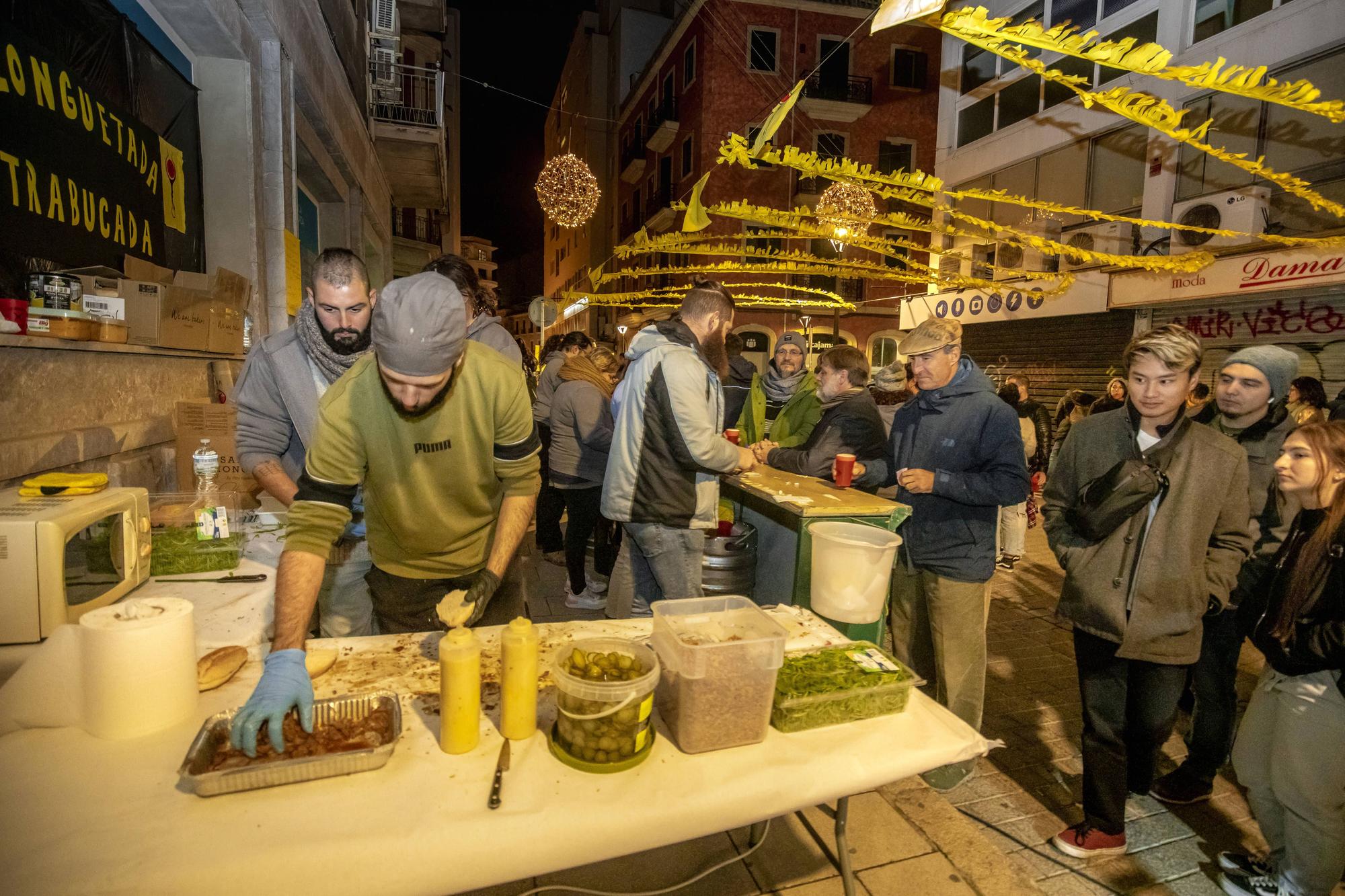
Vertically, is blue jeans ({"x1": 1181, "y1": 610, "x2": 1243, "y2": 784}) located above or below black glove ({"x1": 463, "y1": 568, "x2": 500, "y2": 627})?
below

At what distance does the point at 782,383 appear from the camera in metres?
5.92

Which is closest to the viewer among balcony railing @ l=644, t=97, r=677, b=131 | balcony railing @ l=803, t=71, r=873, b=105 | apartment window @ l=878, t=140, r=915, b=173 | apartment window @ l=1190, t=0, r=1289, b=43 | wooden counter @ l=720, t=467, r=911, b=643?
wooden counter @ l=720, t=467, r=911, b=643

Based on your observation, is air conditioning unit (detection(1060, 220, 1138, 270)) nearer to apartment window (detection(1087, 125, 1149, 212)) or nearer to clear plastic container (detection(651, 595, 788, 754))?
apartment window (detection(1087, 125, 1149, 212))

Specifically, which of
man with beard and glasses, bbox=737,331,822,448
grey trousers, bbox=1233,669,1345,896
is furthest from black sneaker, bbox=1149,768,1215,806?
man with beard and glasses, bbox=737,331,822,448

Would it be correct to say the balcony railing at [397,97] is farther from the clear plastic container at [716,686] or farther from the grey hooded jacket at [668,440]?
the clear plastic container at [716,686]

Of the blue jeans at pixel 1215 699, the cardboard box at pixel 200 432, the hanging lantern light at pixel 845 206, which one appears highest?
the hanging lantern light at pixel 845 206

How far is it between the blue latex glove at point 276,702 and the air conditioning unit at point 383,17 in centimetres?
1341

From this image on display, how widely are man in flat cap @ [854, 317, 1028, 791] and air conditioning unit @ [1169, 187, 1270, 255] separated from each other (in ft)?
34.0

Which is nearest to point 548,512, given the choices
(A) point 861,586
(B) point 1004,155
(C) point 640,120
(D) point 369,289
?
(D) point 369,289

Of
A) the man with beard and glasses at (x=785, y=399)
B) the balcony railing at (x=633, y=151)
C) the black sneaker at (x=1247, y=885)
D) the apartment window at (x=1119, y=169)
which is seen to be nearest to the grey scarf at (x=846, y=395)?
the man with beard and glasses at (x=785, y=399)

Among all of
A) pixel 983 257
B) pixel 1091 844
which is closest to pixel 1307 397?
pixel 1091 844

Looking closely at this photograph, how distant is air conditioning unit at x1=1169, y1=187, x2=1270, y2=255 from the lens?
34.5 ft

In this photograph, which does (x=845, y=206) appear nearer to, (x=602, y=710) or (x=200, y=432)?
(x=200, y=432)

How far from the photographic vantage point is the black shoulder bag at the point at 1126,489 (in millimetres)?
2570
